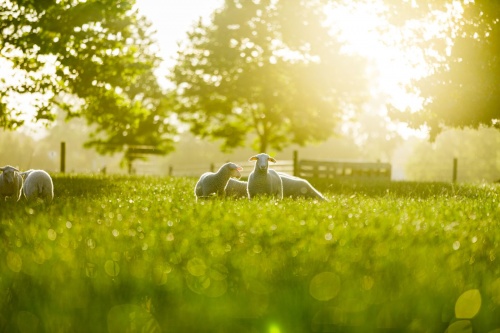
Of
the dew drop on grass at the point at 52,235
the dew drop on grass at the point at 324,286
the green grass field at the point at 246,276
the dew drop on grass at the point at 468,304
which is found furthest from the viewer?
the dew drop on grass at the point at 52,235

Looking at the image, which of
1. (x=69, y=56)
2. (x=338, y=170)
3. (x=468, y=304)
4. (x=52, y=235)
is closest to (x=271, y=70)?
(x=338, y=170)

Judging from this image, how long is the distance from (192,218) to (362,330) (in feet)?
14.1

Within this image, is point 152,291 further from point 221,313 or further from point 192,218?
point 192,218

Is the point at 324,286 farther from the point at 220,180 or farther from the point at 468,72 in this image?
the point at 468,72

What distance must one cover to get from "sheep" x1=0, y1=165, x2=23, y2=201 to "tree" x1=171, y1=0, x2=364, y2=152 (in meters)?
26.4

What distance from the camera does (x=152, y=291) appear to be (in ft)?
13.2

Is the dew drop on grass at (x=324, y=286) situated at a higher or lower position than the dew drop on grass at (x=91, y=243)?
lower

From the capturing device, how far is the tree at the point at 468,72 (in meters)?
19.3

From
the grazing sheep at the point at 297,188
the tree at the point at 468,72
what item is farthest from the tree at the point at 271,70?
the grazing sheep at the point at 297,188

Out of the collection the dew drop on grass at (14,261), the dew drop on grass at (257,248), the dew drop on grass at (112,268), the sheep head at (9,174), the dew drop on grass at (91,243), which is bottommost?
the dew drop on grass at (14,261)

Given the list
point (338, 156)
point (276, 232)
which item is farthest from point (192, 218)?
point (338, 156)

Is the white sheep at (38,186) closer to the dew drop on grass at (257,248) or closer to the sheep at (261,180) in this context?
the sheep at (261,180)

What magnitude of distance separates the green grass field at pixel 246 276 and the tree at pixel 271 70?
102 ft

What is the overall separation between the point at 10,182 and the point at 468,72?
14.7 m
